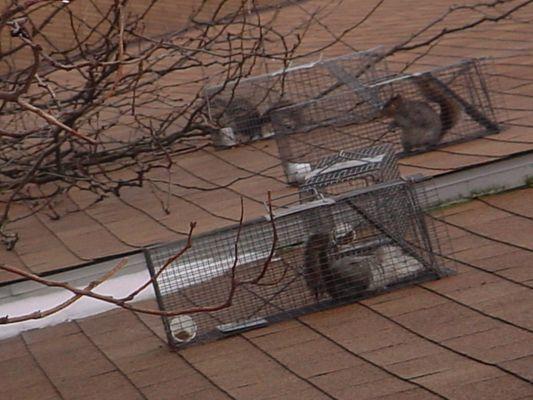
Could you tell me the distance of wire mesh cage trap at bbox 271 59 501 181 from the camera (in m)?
7.42

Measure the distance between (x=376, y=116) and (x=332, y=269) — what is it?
2.39 metres

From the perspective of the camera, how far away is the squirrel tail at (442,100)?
24.4ft

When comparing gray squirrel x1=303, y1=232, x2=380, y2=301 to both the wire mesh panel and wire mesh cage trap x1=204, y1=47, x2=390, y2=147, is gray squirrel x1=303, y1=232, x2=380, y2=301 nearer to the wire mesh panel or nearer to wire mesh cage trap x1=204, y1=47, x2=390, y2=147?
the wire mesh panel

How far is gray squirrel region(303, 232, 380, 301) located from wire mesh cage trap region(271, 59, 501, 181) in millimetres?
2046

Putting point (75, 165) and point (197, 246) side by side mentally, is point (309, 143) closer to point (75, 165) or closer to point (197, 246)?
point (75, 165)

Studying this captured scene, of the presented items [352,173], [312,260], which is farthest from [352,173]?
[312,260]

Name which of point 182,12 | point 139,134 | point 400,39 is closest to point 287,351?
point 139,134

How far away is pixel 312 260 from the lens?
5.46 m

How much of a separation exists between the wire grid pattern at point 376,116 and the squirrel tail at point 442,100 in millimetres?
11

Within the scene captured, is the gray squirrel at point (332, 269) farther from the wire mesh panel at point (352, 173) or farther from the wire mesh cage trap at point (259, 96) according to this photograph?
the wire mesh cage trap at point (259, 96)

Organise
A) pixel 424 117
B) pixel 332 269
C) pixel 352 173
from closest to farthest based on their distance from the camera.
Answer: pixel 332 269 → pixel 352 173 → pixel 424 117

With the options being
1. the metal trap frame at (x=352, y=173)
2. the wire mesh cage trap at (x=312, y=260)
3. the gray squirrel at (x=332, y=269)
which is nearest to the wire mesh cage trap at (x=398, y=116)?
the metal trap frame at (x=352, y=173)

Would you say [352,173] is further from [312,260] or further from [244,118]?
[244,118]

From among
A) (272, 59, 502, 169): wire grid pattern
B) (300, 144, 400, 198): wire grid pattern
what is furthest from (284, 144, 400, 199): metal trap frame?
(272, 59, 502, 169): wire grid pattern
